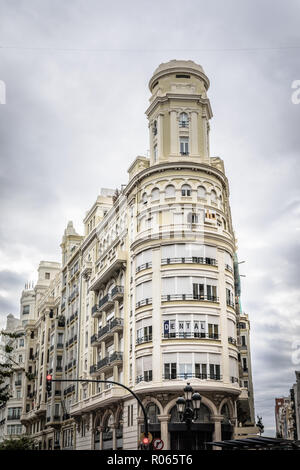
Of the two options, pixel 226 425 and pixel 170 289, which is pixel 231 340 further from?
pixel 226 425

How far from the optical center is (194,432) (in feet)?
144

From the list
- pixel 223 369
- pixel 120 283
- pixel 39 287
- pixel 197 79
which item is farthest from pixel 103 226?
pixel 39 287

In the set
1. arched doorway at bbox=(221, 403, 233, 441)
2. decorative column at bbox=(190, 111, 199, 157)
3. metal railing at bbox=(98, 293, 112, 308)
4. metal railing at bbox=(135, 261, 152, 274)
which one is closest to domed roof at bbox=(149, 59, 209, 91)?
decorative column at bbox=(190, 111, 199, 157)

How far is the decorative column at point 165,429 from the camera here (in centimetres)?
4344

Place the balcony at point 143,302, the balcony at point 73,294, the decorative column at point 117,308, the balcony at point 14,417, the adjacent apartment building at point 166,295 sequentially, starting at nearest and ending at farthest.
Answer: the adjacent apartment building at point 166,295 → the balcony at point 143,302 → the decorative column at point 117,308 → the balcony at point 73,294 → the balcony at point 14,417

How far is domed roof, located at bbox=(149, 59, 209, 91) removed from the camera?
53938mm

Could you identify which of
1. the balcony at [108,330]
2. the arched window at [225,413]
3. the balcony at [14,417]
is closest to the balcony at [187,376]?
the arched window at [225,413]

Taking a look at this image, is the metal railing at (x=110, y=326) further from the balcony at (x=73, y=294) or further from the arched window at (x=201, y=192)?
the balcony at (x=73, y=294)

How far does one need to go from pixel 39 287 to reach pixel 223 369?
59088 mm

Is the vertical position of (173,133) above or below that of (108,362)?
above

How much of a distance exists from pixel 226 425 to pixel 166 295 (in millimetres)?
10824

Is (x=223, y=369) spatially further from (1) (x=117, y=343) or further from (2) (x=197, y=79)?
(2) (x=197, y=79)

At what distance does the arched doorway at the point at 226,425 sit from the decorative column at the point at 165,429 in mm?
4281

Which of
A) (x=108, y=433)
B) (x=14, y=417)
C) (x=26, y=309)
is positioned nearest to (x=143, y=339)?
(x=108, y=433)
